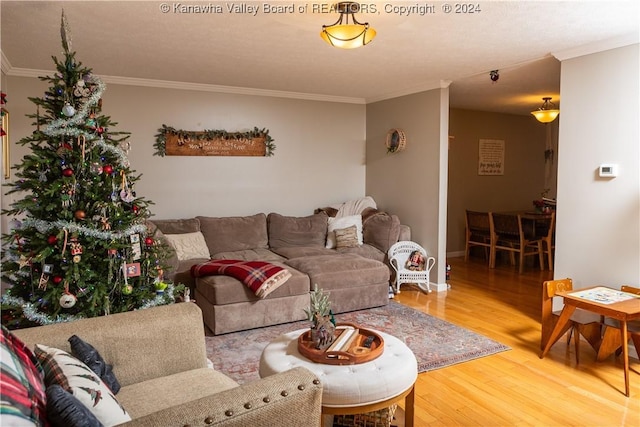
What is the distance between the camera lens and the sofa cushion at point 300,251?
4994 mm

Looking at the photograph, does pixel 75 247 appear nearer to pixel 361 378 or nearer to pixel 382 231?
pixel 361 378

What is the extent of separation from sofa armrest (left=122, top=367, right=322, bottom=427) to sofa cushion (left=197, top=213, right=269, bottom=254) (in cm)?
382

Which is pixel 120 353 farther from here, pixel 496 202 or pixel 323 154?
pixel 496 202

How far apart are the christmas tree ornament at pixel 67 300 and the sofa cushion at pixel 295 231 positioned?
302 centimetres

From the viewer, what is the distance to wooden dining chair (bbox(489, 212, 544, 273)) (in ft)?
20.6

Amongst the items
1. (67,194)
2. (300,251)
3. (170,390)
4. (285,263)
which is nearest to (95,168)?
(67,194)

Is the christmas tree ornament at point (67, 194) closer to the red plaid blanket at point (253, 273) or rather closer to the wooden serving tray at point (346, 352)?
the wooden serving tray at point (346, 352)

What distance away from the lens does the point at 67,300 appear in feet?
8.17

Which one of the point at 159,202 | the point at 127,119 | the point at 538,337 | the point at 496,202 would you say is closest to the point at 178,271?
the point at 159,202

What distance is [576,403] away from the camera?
271cm

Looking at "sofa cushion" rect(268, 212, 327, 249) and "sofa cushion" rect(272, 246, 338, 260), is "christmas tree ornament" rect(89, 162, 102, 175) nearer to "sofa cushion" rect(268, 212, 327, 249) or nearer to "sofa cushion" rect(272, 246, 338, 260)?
"sofa cushion" rect(272, 246, 338, 260)

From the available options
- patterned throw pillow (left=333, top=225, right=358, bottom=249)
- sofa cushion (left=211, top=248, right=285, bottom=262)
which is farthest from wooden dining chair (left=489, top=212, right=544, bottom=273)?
sofa cushion (left=211, top=248, right=285, bottom=262)

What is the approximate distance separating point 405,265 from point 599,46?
111 inches

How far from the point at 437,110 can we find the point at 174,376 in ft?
13.5
